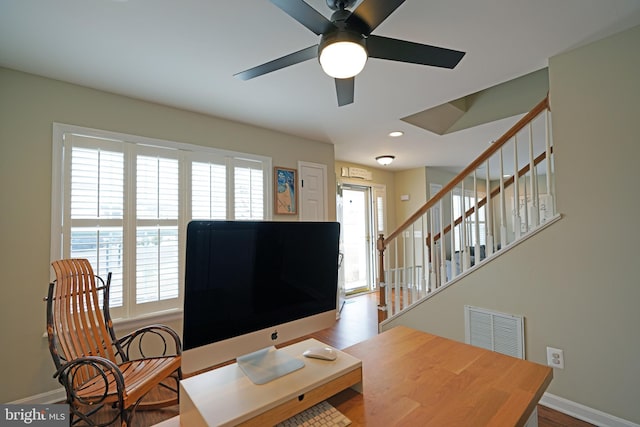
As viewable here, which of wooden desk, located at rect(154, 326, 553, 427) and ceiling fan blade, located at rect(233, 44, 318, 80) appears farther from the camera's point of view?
ceiling fan blade, located at rect(233, 44, 318, 80)

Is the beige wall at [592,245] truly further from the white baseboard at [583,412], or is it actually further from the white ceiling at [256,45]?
the white ceiling at [256,45]

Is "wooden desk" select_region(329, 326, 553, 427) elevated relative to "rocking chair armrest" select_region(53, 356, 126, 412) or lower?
elevated

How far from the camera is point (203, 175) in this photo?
2998mm

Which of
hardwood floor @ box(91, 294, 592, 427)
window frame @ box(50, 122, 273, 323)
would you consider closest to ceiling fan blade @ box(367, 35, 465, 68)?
window frame @ box(50, 122, 273, 323)

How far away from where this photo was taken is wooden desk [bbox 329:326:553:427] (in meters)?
0.86

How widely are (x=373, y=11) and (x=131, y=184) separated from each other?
240 cm

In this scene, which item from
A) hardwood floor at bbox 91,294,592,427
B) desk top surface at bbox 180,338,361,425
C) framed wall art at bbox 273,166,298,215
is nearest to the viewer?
desk top surface at bbox 180,338,361,425

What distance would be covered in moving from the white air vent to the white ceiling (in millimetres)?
1896

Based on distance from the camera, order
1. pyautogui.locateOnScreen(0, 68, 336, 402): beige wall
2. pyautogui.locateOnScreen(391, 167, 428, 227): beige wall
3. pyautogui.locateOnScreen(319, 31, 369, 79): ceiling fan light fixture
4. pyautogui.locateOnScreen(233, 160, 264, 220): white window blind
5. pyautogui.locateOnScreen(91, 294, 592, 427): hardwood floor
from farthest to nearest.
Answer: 1. pyautogui.locateOnScreen(391, 167, 428, 227): beige wall
2. pyautogui.locateOnScreen(233, 160, 264, 220): white window blind
3. pyautogui.locateOnScreen(0, 68, 336, 402): beige wall
4. pyautogui.locateOnScreen(91, 294, 592, 427): hardwood floor
5. pyautogui.locateOnScreen(319, 31, 369, 79): ceiling fan light fixture

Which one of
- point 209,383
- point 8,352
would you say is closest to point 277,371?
point 209,383

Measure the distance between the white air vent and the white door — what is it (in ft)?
6.78

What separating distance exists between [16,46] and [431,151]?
4528mm

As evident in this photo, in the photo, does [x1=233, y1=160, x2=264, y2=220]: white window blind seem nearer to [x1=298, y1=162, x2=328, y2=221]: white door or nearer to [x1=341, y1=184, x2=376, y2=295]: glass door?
[x1=298, y1=162, x2=328, y2=221]: white door

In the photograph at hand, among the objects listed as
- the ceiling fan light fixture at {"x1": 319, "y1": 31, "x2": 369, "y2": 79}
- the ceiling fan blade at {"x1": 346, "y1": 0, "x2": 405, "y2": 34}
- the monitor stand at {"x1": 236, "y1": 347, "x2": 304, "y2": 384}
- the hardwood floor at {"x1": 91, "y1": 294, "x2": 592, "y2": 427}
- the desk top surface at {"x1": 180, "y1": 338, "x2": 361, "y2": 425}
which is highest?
the ceiling fan blade at {"x1": 346, "y1": 0, "x2": 405, "y2": 34}
